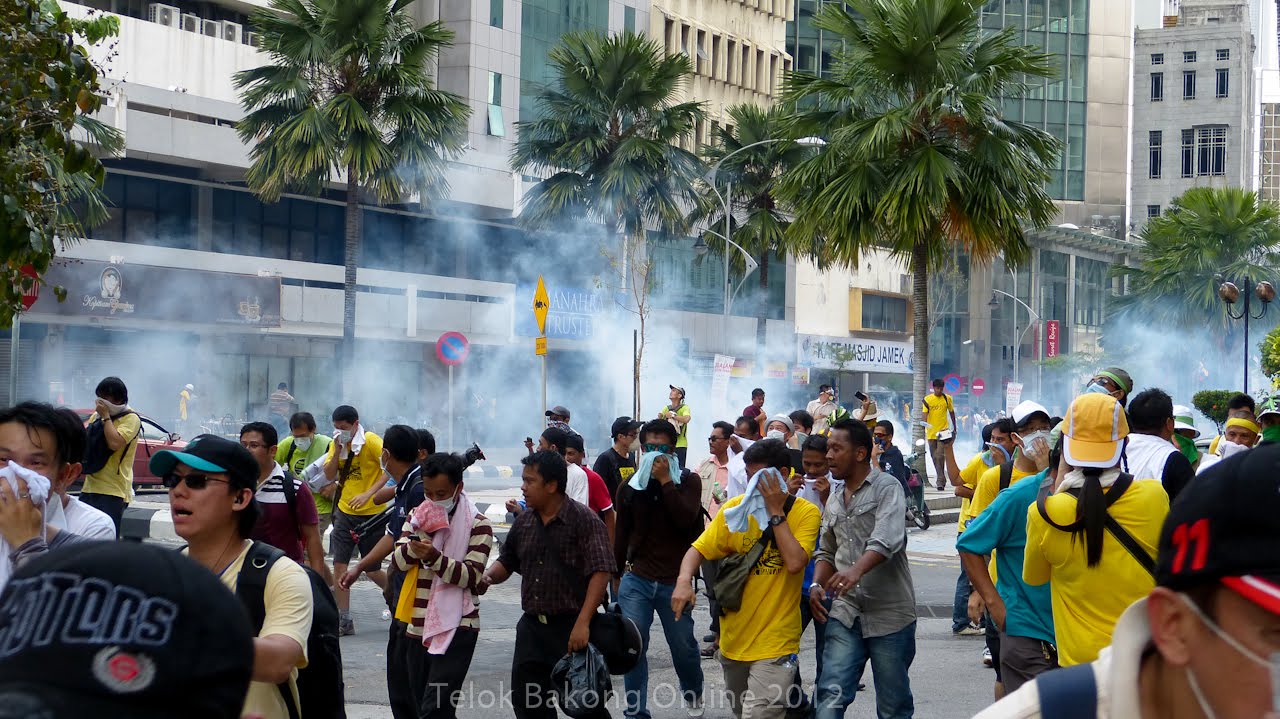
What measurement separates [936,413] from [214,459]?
17.2 m

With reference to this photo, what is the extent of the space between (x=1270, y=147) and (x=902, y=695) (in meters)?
103

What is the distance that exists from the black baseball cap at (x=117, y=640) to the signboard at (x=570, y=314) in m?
39.2

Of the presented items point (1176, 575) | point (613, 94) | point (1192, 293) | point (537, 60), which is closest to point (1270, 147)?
point (1192, 293)

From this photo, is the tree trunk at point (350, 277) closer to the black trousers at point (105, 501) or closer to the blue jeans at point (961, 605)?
the black trousers at point (105, 501)

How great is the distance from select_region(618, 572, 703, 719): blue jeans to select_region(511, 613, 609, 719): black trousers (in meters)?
0.97

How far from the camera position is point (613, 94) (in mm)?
30812

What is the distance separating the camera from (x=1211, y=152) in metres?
92.3

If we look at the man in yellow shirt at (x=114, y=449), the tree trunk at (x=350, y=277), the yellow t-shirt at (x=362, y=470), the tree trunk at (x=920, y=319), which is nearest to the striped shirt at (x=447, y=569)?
the man in yellow shirt at (x=114, y=449)

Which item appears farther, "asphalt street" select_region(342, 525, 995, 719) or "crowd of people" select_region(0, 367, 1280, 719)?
"asphalt street" select_region(342, 525, 995, 719)

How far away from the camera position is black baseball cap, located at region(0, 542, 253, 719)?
132 cm

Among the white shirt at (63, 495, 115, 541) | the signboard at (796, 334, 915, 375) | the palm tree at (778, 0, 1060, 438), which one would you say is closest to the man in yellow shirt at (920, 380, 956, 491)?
the palm tree at (778, 0, 1060, 438)

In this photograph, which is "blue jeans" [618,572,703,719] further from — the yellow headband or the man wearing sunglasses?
the yellow headband

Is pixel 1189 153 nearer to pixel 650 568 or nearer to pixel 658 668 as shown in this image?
pixel 658 668

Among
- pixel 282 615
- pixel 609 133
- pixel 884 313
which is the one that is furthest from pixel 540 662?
pixel 884 313
